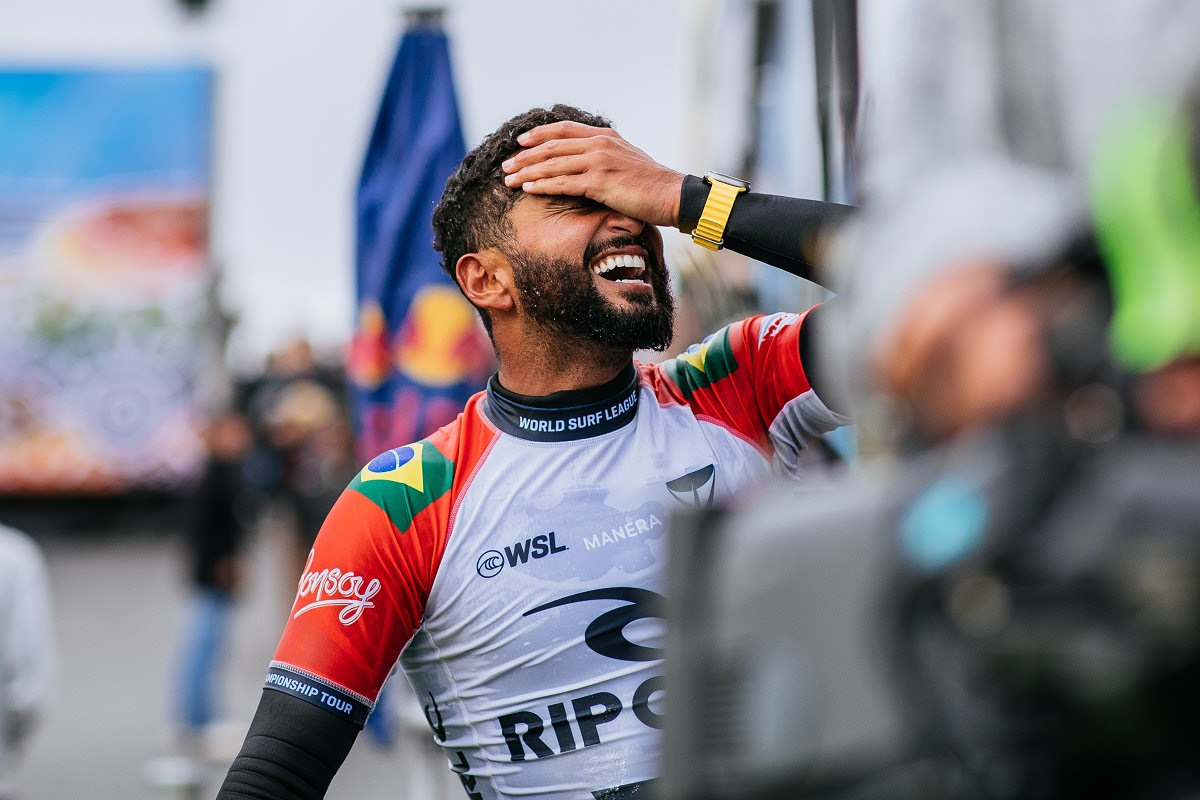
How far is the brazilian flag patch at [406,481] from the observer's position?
7.35 ft

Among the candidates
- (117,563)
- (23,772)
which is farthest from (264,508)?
(23,772)

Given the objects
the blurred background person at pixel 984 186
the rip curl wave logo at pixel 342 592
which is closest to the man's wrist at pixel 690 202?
the rip curl wave logo at pixel 342 592

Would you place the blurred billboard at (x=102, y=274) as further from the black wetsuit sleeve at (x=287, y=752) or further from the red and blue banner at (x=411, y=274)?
the black wetsuit sleeve at (x=287, y=752)

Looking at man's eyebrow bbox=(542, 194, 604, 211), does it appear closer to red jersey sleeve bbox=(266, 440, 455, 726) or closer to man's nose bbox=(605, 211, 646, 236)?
man's nose bbox=(605, 211, 646, 236)

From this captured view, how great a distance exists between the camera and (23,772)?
6.82 m

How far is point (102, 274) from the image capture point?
16.3 metres

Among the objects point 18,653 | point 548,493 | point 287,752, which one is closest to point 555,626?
point 548,493

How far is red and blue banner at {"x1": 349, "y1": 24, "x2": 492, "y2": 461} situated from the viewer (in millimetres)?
4625

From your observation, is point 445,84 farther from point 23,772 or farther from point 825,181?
point 23,772

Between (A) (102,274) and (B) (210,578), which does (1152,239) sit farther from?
(A) (102,274)

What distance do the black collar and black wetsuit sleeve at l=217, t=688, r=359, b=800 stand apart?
1.97 ft

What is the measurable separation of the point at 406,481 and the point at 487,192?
0.58m

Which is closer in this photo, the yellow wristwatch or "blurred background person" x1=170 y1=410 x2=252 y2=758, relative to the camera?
the yellow wristwatch

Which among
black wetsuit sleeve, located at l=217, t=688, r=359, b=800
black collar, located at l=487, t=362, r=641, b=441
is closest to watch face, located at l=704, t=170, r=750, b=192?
black collar, located at l=487, t=362, r=641, b=441
